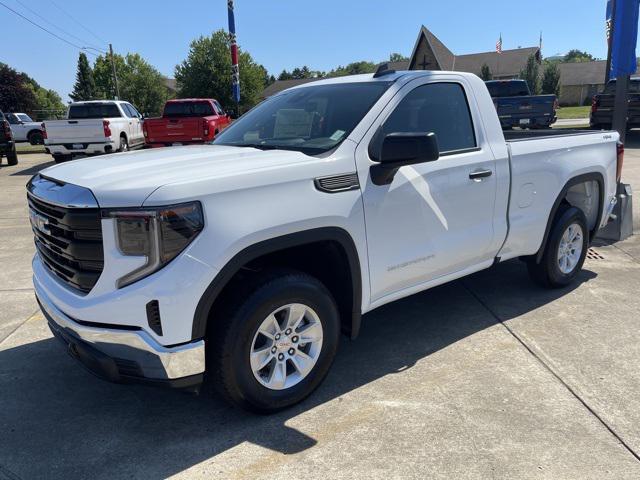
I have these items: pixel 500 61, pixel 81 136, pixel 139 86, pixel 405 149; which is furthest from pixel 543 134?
pixel 139 86

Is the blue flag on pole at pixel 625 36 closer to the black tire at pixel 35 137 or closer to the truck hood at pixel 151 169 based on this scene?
the truck hood at pixel 151 169

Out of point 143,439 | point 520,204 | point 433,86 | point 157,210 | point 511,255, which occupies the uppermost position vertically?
point 433,86

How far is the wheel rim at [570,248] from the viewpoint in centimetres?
509

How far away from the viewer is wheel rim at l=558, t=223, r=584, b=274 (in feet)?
16.7

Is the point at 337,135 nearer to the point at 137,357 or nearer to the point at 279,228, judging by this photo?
the point at 279,228

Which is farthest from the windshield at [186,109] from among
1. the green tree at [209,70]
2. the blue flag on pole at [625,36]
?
the green tree at [209,70]

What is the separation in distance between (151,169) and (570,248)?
399 cm

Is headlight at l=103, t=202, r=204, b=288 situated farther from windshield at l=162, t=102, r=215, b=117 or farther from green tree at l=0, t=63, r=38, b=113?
green tree at l=0, t=63, r=38, b=113

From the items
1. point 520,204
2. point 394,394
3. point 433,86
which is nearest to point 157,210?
point 394,394

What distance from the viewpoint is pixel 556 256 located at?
4973mm

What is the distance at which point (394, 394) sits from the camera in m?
3.40

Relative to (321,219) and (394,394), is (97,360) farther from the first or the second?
(394,394)

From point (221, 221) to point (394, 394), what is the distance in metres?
1.57

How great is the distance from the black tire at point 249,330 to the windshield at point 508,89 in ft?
66.0
